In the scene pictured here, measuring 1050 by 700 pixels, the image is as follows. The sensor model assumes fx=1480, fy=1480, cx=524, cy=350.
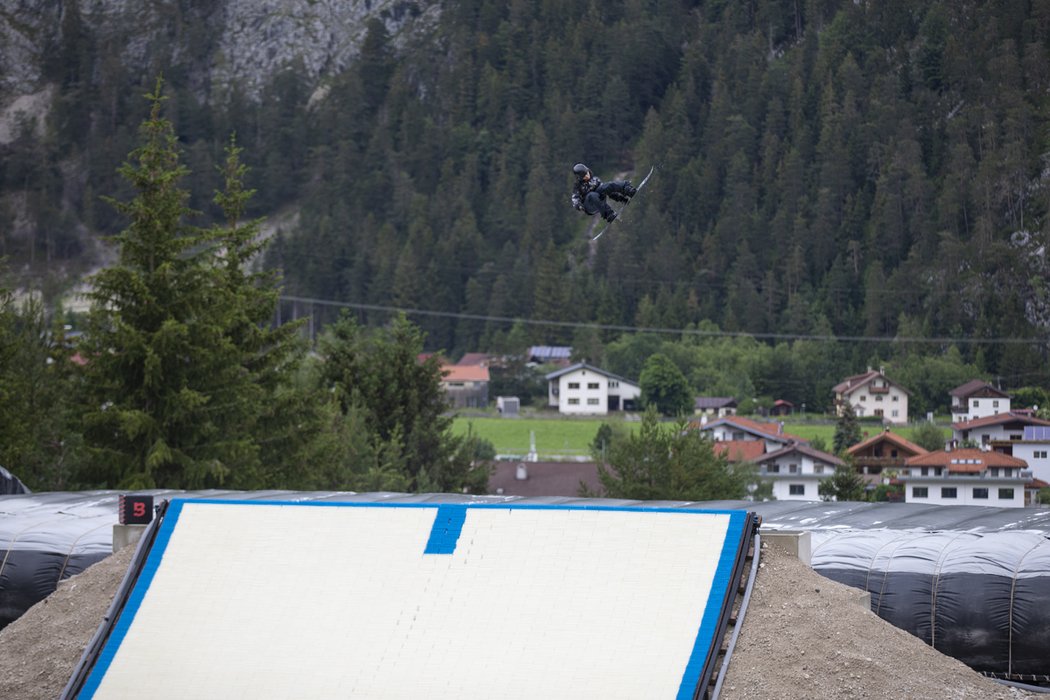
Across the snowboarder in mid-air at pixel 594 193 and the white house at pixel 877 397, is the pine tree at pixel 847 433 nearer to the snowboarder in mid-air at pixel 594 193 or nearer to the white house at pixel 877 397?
the white house at pixel 877 397

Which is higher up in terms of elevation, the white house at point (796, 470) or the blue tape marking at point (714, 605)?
the blue tape marking at point (714, 605)

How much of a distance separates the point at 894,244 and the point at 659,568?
117 m

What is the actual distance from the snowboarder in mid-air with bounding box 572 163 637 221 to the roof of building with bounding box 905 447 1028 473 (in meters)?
45.4

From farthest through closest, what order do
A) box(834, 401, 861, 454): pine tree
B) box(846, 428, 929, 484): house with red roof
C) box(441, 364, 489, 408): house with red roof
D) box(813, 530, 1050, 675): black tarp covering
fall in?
box(441, 364, 489, 408): house with red roof → box(834, 401, 861, 454): pine tree → box(846, 428, 929, 484): house with red roof → box(813, 530, 1050, 675): black tarp covering

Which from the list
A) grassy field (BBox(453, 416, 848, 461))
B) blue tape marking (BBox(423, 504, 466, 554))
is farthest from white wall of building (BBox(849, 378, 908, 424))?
blue tape marking (BBox(423, 504, 466, 554))

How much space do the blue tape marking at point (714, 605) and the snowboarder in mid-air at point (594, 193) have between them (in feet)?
16.7

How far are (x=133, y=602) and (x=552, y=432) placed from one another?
8463 centimetres

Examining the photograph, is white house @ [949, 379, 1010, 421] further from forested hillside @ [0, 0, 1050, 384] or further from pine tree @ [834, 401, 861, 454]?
forested hillside @ [0, 0, 1050, 384]

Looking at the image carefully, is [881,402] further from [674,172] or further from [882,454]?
[674,172]

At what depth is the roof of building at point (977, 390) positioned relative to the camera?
98.4 meters

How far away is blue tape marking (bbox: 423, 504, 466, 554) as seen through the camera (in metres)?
21.5

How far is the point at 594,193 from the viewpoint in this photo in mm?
22828

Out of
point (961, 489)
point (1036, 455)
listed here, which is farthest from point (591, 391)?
point (961, 489)

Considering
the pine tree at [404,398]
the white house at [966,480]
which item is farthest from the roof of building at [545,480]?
the white house at [966,480]
